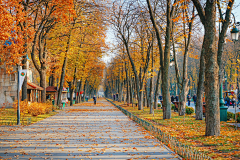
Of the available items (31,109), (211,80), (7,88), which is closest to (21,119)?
(31,109)

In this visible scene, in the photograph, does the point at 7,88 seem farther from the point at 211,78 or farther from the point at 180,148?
the point at 180,148

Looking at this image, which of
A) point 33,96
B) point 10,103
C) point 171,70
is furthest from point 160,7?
point 171,70

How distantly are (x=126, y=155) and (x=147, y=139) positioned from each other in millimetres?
3097

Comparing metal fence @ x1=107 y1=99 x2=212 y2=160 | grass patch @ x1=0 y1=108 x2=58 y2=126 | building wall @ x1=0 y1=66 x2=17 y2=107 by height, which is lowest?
grass patch @ x1=0 y1=108 x2=58 y2=126

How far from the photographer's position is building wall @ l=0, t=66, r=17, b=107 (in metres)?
34.5

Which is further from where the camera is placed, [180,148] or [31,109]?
[31,109]

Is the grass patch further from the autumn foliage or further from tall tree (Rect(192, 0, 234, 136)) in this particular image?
tall tree (Rect(192, 0, 234, 136))

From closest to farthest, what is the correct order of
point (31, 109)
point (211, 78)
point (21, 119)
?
point (211, 78) < point (21, 119) < point (31, 109)

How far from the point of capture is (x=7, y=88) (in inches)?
1369

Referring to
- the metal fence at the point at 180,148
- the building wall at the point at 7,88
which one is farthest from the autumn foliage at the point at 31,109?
the building wall at the point at 7,88

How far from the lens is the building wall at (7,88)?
34.5m

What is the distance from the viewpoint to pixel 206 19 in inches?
428

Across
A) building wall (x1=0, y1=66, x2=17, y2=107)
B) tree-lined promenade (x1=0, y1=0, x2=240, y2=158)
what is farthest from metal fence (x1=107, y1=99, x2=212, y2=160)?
building wall (x1=0, y1=66, x2=17, y2=107)

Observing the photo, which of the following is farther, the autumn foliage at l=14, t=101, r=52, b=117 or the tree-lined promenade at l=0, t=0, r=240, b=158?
the autumn foliage at l=14, t=101, r=52, b=117
